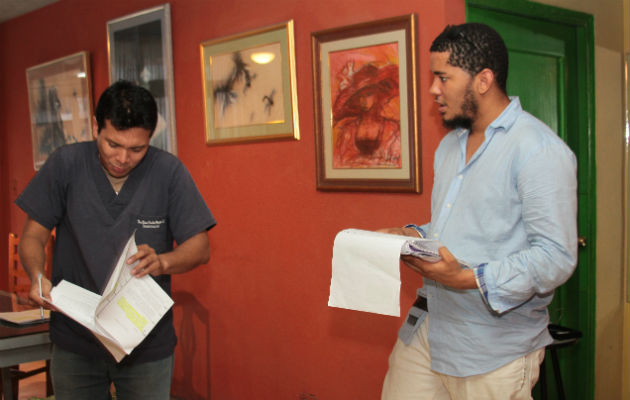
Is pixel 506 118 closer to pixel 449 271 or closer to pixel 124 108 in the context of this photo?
pixel 449 271

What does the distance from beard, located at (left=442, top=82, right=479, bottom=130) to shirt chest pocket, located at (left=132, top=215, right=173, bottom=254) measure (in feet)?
3.17

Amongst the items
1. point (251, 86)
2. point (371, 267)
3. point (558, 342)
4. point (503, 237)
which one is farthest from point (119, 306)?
point (558, 342)

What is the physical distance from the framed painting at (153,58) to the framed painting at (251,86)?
0.34m

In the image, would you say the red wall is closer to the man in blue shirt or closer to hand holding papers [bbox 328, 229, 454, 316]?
the man in blue shirt

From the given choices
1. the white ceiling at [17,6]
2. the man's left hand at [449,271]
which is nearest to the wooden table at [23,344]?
the man's left hand at [449,271]

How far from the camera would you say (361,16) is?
260 centimetres

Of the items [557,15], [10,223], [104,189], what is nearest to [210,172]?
[104,189]

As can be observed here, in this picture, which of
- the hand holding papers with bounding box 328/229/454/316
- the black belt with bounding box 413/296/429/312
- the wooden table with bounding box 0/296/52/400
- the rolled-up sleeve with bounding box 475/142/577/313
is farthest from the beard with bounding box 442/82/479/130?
the wooden table with bounding box 0/296/52/400

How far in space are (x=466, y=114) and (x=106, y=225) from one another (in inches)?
45.5

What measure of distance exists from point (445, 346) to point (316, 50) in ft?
5.19

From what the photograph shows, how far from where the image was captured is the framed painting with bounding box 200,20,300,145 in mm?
2932

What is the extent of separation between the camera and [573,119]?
122 inches

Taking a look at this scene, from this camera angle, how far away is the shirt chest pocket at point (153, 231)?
1.90m

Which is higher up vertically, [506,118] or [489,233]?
[506,118]
